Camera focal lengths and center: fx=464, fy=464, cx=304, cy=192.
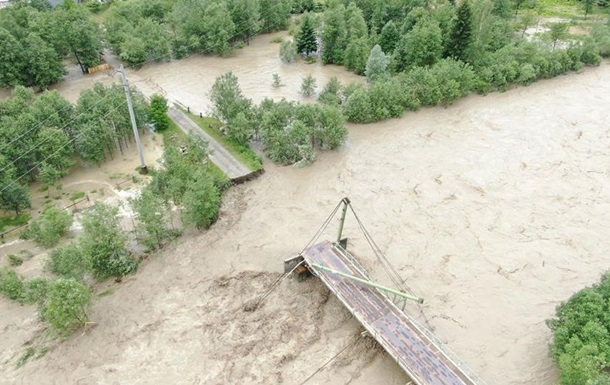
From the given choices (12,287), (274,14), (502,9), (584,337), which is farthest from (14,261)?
(502,9)

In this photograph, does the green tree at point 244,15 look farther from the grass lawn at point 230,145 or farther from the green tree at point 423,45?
the grass lawn at point 230,145

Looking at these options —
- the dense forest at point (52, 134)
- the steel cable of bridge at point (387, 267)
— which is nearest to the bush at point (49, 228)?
the dense forest at point (52, 134)

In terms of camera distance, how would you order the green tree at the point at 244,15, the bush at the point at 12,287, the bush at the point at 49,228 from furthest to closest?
the green tree at the point at 244,15
the bush at the point at 49,228
the bush at the point at 12,287

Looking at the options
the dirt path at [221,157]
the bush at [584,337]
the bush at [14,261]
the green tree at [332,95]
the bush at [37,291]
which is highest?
the green tree at [332,95]

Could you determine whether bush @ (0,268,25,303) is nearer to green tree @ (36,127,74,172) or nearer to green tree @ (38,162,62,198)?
green tree @ (38,162,62,198)

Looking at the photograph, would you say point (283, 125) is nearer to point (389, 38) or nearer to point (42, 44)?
point (389, 38)

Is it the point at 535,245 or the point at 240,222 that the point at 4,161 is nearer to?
the point at 240,222

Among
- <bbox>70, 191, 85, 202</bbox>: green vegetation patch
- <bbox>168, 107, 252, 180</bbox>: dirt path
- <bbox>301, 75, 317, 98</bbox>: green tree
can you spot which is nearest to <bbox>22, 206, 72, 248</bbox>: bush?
<bbox>70, 191, 85, 202</bbox>: green vegetation patch
